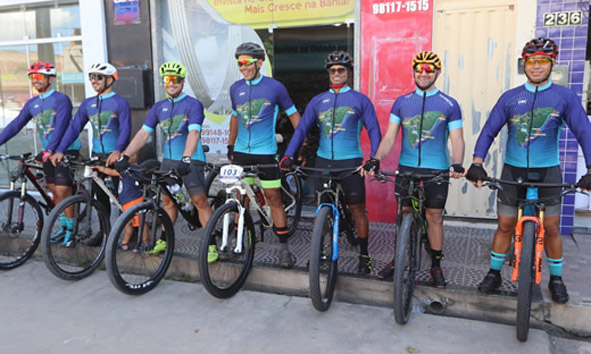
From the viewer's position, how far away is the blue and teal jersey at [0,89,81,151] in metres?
5.40

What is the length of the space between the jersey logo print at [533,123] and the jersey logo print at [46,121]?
15.8ft

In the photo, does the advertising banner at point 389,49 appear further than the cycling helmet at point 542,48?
Yes

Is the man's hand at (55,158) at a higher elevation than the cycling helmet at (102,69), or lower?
lower

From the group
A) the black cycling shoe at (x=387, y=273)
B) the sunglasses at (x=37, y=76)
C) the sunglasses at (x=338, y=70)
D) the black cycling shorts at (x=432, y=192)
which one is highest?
the sunglasses at (x=37, y=76)

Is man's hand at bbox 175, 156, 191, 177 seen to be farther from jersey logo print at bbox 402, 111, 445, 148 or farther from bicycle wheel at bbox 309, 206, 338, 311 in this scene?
jersey logo print at bbox 402, 111, 445, 148

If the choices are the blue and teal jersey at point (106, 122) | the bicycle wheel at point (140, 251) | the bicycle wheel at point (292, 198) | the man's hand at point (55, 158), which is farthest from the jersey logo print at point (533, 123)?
the man's hand at point (55, 158)

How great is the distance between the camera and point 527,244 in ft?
11.3

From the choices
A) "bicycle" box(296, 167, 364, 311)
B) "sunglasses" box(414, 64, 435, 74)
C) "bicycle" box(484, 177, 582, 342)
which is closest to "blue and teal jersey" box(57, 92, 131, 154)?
"bicycle" box(296, 167, 364, 311)

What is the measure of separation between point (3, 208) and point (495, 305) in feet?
16.3

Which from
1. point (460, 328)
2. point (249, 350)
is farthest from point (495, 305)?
point (249, 350)

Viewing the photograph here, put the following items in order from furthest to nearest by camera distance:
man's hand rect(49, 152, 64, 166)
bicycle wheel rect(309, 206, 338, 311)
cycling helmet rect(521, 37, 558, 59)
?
man's hand rect(49, 152, 64, 166), bicycle wheel rect(309, 206, 338, 311), cycling helmet rect(521, 37, 558, 59)

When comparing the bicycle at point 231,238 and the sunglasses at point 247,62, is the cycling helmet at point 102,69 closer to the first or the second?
the sunglasses at point 247,62

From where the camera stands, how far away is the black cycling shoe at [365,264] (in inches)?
176

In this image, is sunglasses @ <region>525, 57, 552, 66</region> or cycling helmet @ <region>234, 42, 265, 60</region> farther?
cycling helmet @ <region>234, 42, 265, 60</region>
